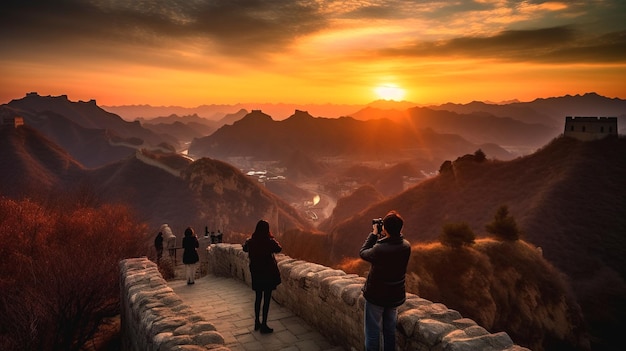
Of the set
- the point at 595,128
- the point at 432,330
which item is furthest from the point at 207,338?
the point at 595,128

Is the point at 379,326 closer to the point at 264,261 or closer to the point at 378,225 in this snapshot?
the point at 378,225

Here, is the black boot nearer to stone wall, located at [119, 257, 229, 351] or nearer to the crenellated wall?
the crenellated wall

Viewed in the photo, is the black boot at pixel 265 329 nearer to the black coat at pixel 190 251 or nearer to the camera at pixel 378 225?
the camera at pixel 378 225

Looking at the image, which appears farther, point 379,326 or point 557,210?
point 557,210

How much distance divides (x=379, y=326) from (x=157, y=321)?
3.32m

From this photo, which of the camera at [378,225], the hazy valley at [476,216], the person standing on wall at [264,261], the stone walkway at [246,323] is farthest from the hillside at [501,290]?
the camera at [378,225]

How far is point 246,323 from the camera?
7691 mm

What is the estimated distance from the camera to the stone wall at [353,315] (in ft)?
15.2

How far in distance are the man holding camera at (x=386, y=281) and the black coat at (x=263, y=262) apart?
2.36m

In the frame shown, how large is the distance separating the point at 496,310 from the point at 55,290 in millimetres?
26658

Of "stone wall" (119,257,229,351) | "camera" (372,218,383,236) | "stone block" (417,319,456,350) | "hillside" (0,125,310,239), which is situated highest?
"camera" (372,218,383,236)

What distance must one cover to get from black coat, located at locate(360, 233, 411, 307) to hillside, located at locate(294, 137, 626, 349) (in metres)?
40.0

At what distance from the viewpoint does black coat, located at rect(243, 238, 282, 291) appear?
7027mm

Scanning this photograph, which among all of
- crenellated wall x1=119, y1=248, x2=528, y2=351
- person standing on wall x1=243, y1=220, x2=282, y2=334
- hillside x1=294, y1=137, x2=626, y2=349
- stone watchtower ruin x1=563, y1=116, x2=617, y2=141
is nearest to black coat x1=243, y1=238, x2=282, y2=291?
person standing on wall x1=243, y1=220, x2=282, y2=334
